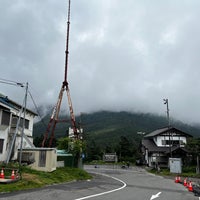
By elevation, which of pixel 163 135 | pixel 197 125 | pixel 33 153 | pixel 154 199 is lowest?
pixel 154 199

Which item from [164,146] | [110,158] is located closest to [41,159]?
[164,146]

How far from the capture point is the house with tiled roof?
155 feet

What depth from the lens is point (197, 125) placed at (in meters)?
186

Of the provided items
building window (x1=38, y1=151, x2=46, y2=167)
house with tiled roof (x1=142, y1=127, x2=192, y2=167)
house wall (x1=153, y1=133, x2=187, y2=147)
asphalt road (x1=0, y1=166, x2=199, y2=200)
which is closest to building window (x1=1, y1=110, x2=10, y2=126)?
building window (x1=38, y1=151, x2=46, y2=167)

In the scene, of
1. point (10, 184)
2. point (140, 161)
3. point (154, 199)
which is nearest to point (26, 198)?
point (10, 184)

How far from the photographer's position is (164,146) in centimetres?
5347

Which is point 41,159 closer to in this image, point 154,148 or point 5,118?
point 5,118

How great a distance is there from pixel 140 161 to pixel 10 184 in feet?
162

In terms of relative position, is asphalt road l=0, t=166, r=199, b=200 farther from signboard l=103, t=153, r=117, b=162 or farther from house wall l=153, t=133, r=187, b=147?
signboard l=103, t=153, r=117, b=162

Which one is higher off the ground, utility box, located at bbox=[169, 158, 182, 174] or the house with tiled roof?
the house with tiled roof

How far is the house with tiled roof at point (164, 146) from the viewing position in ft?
155

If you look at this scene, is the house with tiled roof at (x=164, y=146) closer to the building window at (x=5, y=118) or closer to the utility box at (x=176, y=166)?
the utility box at (x=176, y=166)

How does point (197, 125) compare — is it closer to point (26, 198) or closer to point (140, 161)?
point (140, 161)

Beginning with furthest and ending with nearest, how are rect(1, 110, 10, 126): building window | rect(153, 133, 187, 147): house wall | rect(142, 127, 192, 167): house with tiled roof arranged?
1. rect(153, 133, 187, 147): house wall
2. rect(142, 127, 192, 167): house with tiled roof
3. rect(1, 110, 10, 126): building window
